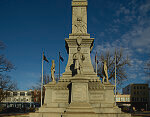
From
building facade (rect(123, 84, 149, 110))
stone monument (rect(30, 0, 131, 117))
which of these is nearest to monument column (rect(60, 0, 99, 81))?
stone monument (rect(30, 0, 131, 117))

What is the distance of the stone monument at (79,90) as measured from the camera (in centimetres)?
1448

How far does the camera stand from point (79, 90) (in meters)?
14.7

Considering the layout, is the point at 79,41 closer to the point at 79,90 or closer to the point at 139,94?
the point at 79,90

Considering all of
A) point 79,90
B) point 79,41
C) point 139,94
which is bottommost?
point 139,94

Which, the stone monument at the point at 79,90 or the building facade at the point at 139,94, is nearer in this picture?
the stone monument at the point at 79,90

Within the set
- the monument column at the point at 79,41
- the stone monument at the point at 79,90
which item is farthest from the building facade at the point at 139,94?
the stone monument at the point at 79,90

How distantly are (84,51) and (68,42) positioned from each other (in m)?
2.04

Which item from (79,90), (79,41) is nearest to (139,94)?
(79,41)

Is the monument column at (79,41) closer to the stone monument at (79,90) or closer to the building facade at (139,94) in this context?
the stone monument at (79,90)

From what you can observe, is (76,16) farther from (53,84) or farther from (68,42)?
(53,84)

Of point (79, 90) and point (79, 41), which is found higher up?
point (79, 41)

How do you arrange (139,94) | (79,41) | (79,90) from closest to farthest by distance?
(79,90), (79,41), (139,94)

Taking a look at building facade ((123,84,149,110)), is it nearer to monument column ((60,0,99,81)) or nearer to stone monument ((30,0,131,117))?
monument column ((60,0,99,81))

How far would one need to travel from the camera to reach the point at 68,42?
19672mm
